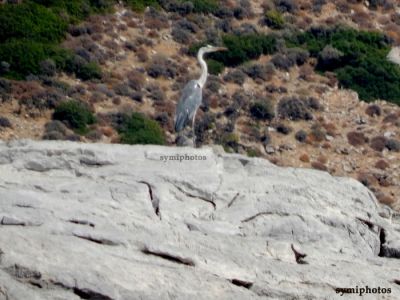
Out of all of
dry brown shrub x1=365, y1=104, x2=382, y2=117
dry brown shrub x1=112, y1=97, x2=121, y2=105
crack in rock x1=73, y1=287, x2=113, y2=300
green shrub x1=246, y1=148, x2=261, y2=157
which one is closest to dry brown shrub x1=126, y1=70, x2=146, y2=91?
dry brown shrub x1=112, y1=97, x2=121, y2=105

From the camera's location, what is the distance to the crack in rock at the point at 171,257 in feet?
48.7

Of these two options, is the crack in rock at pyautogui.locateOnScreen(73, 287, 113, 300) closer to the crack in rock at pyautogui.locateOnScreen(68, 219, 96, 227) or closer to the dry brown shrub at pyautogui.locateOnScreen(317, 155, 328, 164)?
the crack in rock at pyautogui.locateOnScreen(68, 219, 96, 227)

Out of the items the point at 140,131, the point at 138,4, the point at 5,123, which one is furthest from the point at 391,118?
the point at 5,123

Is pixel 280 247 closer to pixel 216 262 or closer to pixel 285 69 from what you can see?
pixel 216 262

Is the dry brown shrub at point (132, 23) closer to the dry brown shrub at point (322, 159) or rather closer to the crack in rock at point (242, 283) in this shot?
the dry brown shrub at point (322, 159)

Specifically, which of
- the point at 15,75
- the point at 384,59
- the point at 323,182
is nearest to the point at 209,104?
the point at 15,75

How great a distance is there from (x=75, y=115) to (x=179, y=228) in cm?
2663

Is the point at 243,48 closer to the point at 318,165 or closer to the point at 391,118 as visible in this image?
the point at 391,118

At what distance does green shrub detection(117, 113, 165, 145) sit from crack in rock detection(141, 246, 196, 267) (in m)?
25.9

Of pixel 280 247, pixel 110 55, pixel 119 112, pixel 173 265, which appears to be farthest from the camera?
pixel 110 55

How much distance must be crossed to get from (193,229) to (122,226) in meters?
1.14

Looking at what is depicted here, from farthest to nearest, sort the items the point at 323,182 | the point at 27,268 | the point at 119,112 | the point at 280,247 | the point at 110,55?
1. the point at 110,55
2. the point at 119,112
3. the point at 323,182
4. the point at 280,247
5. the point at 27,268

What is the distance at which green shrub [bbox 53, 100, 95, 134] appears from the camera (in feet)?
137

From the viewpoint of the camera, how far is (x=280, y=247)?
1600cm
